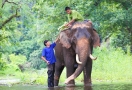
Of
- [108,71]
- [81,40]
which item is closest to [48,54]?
[81,40]

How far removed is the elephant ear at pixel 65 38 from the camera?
538 inches

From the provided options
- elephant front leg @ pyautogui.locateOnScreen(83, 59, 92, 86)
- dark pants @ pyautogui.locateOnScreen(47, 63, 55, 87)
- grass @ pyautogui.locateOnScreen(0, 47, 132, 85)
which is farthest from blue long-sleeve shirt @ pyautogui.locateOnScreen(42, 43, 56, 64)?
grass @ pyautogui.locateOnScreen(0, 47, 132, 85)

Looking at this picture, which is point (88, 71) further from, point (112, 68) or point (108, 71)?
point (112, 68)

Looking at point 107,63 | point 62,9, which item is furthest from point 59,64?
point 62,9

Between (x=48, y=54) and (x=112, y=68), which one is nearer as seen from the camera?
(x=48, y=54)

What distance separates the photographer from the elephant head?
12.5m

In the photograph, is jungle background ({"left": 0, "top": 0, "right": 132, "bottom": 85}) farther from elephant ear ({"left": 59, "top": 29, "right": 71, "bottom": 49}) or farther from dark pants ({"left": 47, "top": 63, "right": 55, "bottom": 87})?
elephant ear ({"left": 59, "top": 29, "right": 71, "bottom": 49})

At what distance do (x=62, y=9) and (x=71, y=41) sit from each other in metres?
15.6

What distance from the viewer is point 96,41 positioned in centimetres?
1355

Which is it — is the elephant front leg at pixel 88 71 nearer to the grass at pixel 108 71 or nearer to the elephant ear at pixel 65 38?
the elephant ear at pixel 65 38

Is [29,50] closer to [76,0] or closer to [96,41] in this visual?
[76,0]

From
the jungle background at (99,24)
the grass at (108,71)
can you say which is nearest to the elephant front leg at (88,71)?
the jungle background at (99,24)

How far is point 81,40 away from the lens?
1289 centimetres

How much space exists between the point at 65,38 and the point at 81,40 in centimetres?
103
